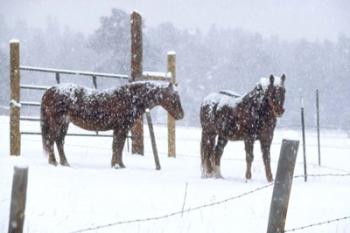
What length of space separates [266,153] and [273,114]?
2.15 feet

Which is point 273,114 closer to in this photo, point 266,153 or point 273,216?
point 266,153

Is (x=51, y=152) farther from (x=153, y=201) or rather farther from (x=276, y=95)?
(x=276, y=95)

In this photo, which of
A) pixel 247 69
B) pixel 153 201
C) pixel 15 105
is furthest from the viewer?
pixel 247 69

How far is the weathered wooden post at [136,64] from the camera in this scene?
38.3 feet

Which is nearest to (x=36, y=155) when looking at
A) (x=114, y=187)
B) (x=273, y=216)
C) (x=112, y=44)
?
(x=114, y=187)

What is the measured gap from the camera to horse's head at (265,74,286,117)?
8.13 meters

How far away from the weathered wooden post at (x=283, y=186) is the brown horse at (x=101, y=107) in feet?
15.8

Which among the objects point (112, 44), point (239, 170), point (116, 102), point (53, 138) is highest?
point (112, 44)

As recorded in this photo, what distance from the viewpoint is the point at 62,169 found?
27.5ft

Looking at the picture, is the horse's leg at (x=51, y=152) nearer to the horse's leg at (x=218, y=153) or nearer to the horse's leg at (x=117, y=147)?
the horse's leg at (x=117, y=147)

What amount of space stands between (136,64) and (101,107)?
2641mm

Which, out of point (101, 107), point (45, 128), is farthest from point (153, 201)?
point (45, 128)

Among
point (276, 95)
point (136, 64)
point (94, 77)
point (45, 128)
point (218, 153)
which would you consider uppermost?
point (136, 64)

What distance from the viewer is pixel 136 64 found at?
11703 millimetres
